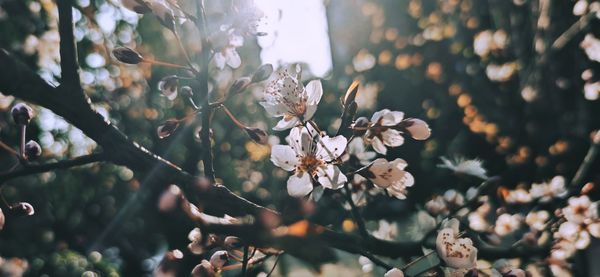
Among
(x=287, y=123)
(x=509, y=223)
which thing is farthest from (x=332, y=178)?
(x=509, y=223)

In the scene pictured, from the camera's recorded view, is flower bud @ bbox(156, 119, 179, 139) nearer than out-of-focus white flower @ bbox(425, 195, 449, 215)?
Yes

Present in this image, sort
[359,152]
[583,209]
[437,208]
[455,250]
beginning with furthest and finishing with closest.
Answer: [583,209] < [437,208] < [359,152] < [455,250]

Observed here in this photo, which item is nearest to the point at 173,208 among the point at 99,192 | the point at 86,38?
the point at 86,38

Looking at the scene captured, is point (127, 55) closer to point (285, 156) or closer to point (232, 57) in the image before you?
point (232, 57)

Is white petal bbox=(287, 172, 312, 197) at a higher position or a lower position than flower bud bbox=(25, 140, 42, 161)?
higher

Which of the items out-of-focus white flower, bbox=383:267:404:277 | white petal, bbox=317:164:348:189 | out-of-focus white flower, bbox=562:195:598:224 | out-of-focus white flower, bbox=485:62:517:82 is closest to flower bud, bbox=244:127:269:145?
white petal, bbox=317:164:348:189

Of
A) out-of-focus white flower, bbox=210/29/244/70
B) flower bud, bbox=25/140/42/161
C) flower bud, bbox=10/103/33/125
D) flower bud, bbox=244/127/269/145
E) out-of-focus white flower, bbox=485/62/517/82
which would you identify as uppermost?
out-of-focus white flower, bbox=485/62/517/82

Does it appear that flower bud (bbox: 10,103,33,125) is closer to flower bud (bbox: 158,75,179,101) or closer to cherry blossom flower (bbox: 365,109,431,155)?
flower bud (bbox: 158,75,179,101)
